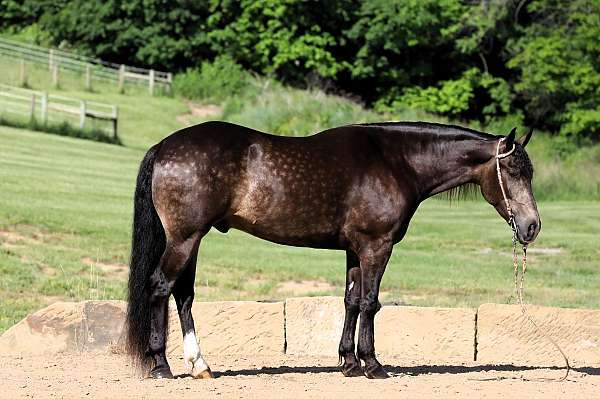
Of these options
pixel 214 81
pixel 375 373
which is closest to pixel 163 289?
pixel 375 373

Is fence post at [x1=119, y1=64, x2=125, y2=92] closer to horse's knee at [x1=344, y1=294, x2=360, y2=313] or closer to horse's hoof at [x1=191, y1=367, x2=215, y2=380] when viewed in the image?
horse's knee at [x1=344, y1=294, x2=360, y2=313]

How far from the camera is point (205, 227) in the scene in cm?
916

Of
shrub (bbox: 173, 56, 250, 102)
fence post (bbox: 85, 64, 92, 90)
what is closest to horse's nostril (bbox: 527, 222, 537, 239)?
fence post (bbox: 85, 64, 92, 90)

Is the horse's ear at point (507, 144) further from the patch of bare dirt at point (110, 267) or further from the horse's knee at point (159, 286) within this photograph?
the patch of bare dirt at point (110, 267)

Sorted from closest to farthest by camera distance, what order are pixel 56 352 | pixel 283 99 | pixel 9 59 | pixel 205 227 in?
pixel 205 227 < pixel 56 352 < pixel 283 99 < pixel 9 59

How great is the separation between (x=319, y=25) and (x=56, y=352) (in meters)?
44.8

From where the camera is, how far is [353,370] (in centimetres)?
970

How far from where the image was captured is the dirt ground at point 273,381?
8.59 meters

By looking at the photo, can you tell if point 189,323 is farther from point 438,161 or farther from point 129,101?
point 129,101

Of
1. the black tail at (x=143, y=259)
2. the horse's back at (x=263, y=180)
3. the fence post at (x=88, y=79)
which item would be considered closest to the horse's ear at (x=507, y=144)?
the horse's back at (x=263, y=180)

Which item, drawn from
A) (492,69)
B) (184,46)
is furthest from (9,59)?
(492,69)

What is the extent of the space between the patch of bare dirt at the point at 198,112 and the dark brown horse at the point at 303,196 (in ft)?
110

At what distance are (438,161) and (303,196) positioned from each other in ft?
4.07

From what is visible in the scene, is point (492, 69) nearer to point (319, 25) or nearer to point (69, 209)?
point (319, 25)
